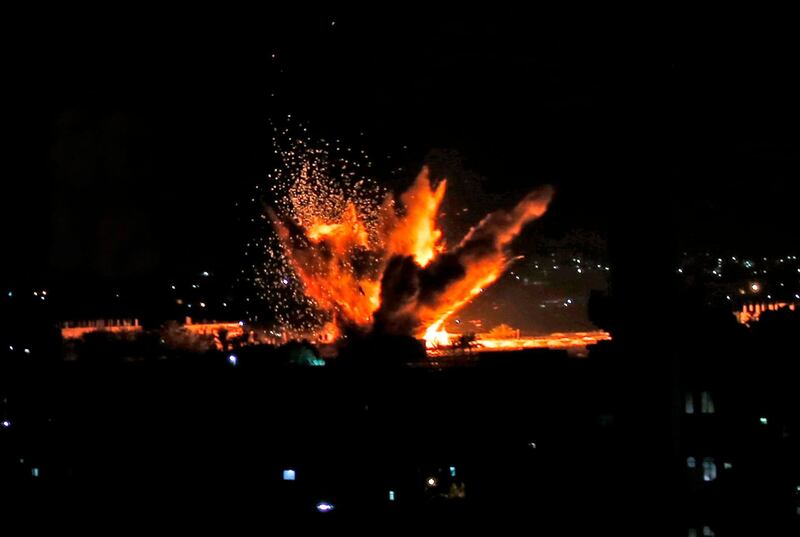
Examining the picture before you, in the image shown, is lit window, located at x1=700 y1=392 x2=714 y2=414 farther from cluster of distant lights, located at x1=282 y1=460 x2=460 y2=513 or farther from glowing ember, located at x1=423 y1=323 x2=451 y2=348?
glowing ember, located at x1=423 y1=323 x2=451 y2=348

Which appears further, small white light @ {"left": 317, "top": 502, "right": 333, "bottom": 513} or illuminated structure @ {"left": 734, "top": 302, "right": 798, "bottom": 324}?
illuminated structure @ {"left": 734, "top": 302, "right": 798, "bottom": 324}

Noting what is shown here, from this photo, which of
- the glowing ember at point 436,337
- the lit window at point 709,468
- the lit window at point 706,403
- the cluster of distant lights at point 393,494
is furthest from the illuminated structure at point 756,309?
the cluster of distant lights at point 393,494

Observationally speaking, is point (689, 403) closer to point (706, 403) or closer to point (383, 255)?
point (706, 403)

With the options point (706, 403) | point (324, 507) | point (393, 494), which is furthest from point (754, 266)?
point (324, 507)

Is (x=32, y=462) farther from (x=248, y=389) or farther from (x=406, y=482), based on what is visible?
(x=406, y=482)

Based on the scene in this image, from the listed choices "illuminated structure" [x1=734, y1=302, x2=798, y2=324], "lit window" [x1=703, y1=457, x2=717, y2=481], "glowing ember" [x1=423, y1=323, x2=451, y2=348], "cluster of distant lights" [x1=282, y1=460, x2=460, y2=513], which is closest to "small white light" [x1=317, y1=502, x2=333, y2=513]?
"cluster of distant lights" [x1=282, y1=460, x2=460, y2=513]

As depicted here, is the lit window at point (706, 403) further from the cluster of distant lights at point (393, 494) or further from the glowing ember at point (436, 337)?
the glowing ember at point (436, 337)
